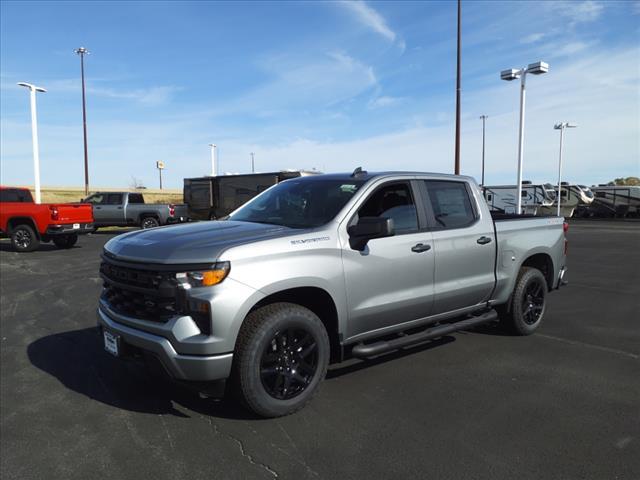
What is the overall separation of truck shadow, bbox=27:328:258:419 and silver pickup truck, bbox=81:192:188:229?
16.9 m

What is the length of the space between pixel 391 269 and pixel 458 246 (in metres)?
0.97

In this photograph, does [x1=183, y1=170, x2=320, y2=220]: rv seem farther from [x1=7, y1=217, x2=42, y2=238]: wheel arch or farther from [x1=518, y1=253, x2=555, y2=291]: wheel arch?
[x1=518, y1=253, x2=555, y2=291]: wheel arch

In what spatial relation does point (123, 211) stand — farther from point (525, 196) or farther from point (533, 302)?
point (525, 196)

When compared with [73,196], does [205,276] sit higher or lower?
lower

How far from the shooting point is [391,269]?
164 inches

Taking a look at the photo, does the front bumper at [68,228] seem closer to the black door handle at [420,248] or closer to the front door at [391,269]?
the front door at [391,269]

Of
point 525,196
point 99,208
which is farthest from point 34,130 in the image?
point 525,196

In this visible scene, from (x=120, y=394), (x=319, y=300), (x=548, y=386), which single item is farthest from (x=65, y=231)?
(x=548, y=386)

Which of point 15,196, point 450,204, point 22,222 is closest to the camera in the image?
point 450,204

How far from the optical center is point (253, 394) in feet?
11.2

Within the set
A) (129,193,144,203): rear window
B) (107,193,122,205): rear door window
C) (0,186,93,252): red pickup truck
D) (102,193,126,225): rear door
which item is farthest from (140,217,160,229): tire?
(0,186,93,252): red pickup truck

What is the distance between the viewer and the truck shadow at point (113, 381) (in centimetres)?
384

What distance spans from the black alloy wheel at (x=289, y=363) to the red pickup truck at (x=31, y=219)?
13037mm

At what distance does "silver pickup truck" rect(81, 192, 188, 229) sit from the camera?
2170cm
